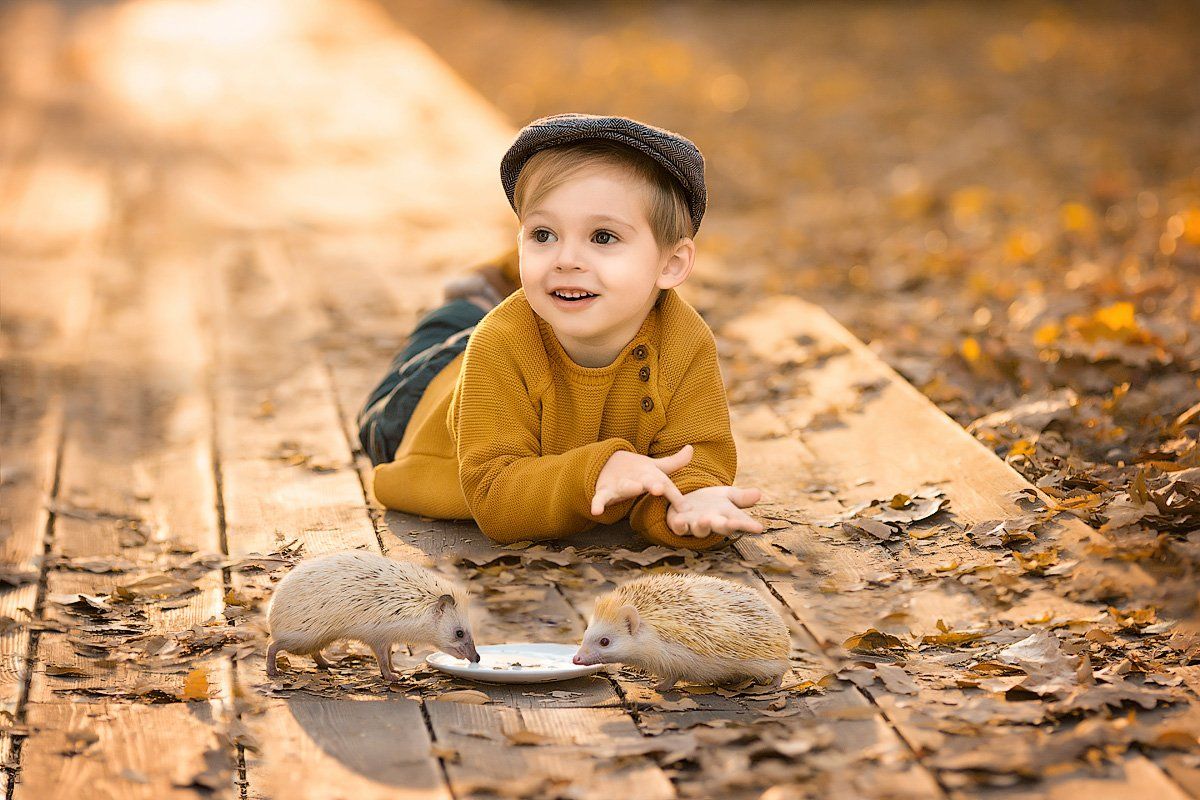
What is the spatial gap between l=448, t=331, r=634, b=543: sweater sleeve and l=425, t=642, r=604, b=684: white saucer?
55cm

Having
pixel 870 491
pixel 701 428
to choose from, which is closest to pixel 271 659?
pixel 701 428

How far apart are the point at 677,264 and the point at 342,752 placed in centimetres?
184

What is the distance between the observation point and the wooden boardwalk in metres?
2.95

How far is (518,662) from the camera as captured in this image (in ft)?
11.5

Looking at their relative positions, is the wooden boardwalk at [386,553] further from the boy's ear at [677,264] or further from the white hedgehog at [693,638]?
the boy's ear at [677,264]

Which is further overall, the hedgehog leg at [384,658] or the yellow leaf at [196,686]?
the hedgehog leg at [384,658]

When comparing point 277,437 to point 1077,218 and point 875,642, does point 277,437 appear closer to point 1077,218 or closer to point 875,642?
point 875,642

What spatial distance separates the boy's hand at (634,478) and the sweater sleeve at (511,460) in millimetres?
48

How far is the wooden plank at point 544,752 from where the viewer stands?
9.43 ft

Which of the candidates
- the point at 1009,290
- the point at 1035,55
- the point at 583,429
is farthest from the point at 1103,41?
the point at 583,429

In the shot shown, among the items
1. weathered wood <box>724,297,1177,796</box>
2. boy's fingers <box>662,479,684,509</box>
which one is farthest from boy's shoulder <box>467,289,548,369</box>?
weathered wood <box>724,297,1177,796</box>

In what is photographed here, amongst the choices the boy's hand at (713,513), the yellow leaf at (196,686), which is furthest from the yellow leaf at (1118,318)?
the yellow leaf at (196,686)

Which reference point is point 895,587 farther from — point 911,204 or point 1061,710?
point 911,204

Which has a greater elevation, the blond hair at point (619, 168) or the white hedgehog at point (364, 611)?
the blond hair at point (619, 168)
